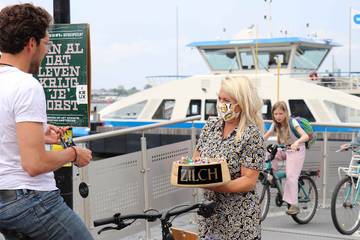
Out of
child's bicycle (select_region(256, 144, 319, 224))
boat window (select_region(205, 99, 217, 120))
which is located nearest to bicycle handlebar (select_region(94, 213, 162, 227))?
child's bicycle (select_region(256, 144, 319, 224))

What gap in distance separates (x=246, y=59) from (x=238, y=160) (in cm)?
1827

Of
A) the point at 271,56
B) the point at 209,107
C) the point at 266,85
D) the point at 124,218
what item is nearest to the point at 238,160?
the point at 124,218

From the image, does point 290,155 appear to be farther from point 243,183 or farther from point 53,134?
point 53,134

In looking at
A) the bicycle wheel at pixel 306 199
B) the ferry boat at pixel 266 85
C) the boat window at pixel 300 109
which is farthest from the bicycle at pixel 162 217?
the boat window at pixel 300 109

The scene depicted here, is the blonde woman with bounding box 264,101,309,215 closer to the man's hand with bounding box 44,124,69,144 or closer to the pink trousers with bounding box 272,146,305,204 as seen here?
the pink trousers with bounding box 272,146,305,204

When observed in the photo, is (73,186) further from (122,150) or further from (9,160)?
(122,150)

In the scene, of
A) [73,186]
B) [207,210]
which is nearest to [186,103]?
Answer: [73,186]

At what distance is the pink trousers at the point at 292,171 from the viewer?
757 cm

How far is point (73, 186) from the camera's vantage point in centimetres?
494

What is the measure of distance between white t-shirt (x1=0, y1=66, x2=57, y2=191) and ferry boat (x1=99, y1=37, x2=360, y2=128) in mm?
16820

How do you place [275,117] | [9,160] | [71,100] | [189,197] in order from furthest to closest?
[275,117] < [189,197] < [71,100] < [9,160]

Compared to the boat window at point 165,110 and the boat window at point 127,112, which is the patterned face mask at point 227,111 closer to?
the boat window at point 165,110

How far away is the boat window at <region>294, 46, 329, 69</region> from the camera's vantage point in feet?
71.7

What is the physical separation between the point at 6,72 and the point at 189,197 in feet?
14.5
